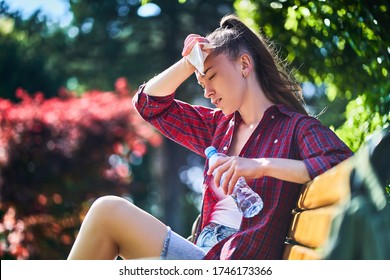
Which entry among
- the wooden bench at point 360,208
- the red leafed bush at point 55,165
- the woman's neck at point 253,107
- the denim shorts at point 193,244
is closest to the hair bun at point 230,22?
the woman's neck at point 253,107

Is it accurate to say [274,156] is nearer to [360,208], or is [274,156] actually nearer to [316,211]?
[316,211]

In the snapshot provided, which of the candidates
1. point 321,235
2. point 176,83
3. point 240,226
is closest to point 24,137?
point 176,83

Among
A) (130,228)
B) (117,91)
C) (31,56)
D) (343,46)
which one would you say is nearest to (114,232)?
(130,228)

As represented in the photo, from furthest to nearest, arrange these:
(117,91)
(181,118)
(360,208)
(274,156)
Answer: (117,91), (181,118), (274,156), (360,208)

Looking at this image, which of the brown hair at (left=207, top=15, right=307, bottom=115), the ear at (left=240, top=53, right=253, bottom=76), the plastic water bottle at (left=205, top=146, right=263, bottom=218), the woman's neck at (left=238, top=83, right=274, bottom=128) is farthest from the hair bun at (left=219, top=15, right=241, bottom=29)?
the plastic water bottle at (left=205, top=146, right=263, bottom=218)

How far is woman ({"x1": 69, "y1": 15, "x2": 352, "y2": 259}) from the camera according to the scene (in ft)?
7.22

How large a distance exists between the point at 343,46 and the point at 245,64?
1.10 meters

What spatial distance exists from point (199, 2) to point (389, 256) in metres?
11.5

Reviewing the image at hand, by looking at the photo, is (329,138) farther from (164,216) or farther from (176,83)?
(164,216)

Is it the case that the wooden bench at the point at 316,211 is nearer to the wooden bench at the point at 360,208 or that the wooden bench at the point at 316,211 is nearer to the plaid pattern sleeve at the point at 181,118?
the wooden bench at the point at 360,208

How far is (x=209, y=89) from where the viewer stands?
261cm

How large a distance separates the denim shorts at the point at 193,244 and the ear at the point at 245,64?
0.61 meters

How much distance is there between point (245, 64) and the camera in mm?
2688

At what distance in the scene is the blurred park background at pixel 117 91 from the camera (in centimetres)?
332
